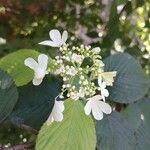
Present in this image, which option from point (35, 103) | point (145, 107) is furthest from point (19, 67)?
point (145, 107)

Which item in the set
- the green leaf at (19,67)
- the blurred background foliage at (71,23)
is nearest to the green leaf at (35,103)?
the green leaf at (19,67)

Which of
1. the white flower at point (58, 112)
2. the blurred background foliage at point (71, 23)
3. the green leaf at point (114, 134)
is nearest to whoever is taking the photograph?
the white flower at point (58, 112)

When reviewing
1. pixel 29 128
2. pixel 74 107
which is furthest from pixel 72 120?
pixel 29 128

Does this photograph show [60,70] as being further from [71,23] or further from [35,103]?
[71,23]

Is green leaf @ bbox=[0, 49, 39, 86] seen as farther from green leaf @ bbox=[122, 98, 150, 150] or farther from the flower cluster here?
green leaf @ bbox=[122, 98, 150, 150]

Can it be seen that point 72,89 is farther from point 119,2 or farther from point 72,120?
point 119,2

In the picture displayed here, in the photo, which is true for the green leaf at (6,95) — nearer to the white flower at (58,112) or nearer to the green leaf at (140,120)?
the white flower at (58,112)
